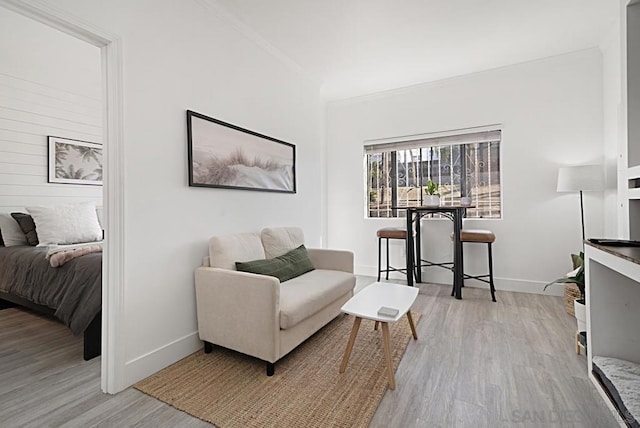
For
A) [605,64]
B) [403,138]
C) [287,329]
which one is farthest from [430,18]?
[287,329]

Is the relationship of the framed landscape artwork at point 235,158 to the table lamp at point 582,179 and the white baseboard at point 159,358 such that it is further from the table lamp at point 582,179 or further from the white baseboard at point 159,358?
the table lamp at point 582,179

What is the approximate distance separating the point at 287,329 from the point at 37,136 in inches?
151

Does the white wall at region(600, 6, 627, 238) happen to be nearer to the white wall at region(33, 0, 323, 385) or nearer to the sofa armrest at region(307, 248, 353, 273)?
the sofa armrest at region(307, 248, 353, 273)

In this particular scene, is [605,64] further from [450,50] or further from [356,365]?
[356,365]

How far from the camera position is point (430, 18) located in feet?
8.77

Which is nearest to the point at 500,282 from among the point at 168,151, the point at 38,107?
the point at 168,151

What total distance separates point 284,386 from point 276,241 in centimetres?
130

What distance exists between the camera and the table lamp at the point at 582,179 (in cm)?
295

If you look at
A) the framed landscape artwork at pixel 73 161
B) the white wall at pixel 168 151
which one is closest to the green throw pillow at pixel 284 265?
the white wall at pixel 168 151

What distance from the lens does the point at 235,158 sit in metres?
2.63

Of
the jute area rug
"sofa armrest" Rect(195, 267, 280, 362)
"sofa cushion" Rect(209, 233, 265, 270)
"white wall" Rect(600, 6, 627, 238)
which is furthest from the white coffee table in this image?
"white wall" Rect(600, 6, 627, 238)

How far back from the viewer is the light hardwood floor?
4.85 ft

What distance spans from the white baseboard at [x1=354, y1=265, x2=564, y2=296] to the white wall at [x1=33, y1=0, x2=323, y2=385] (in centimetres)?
239

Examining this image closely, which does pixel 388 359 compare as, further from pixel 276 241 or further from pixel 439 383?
pixel 276 241
